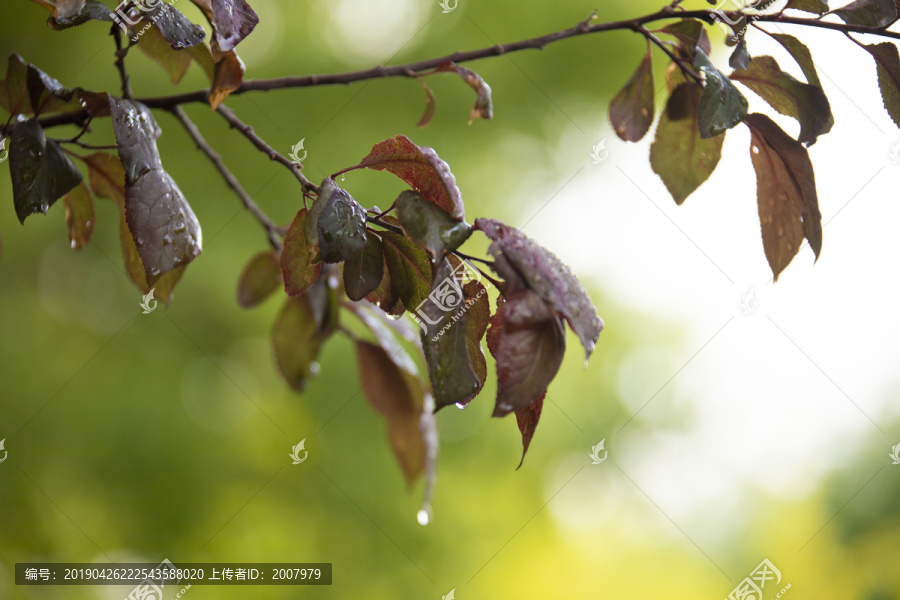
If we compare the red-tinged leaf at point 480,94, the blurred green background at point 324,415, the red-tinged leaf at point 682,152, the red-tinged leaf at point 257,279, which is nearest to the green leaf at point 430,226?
the red-tinged leaf at point 480,94

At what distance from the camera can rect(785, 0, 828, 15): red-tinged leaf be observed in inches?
16.4

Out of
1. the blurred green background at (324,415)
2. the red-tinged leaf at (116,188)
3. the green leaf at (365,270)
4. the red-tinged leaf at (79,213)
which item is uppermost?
the green leaf at (365,270)

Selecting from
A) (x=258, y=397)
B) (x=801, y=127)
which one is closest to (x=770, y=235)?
(x=801, y=127)

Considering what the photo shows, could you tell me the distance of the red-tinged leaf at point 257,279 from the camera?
2.43 feet

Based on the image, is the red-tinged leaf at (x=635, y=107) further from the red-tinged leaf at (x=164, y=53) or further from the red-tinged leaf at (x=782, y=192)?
the red-tinged leaf at (x=164, y=53)

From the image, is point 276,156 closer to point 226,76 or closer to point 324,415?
point 226,76

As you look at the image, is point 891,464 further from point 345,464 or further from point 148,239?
point 148,239

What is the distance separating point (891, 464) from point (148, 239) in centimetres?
272

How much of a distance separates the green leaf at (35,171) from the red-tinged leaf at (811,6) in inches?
18.3

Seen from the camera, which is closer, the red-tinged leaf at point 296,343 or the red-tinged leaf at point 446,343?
the red-tinged leaf at point 446,343

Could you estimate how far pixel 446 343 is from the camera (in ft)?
0.96

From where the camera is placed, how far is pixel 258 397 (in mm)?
1900

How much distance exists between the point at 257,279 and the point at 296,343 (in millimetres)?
106

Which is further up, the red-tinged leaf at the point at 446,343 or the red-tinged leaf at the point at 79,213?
the red-tinged leaf at the point at 446,343
